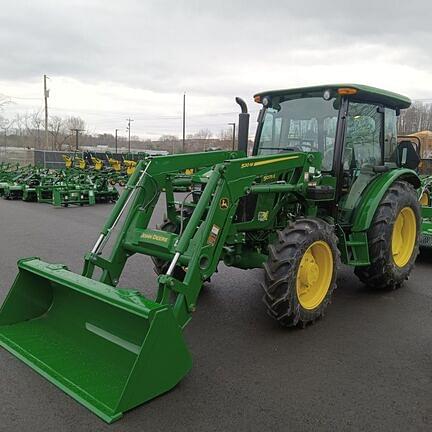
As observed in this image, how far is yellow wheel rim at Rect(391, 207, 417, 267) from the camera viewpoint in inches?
233

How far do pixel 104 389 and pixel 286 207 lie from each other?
276cm

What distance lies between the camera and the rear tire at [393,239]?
5254mm

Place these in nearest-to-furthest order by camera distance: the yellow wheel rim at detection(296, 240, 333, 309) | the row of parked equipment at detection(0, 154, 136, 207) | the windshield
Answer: the yellow wheel rim at detection(296, 240, 333, 309), the windshield, the row of parked equipment at detection(0, 154, 136, 207)

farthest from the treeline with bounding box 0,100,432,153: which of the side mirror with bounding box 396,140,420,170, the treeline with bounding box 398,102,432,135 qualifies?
the side mirror with bounding box 396,140,420,170

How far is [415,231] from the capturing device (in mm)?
6059

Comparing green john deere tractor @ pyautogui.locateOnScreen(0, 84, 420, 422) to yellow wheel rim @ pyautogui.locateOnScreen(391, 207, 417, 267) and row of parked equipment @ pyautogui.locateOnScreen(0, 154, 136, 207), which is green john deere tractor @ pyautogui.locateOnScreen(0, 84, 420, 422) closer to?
yellow wheel rim @ pyautogui.locateOnScreen(391, 207, 417, 267)

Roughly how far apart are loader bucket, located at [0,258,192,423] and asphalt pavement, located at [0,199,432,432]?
0.12 meters

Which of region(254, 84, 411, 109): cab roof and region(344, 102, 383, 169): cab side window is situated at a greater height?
region(254, 84, 411, 109): cab roof

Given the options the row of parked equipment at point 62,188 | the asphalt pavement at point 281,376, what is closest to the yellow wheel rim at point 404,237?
the asphalt pavement at point 281,376

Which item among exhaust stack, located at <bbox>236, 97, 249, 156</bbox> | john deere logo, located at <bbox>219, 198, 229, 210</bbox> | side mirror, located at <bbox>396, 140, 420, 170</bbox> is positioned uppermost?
exhaust stack, located at <bbox>236, 97, 249, 156</bbox>

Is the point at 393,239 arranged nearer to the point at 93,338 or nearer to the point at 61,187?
the point at 93,338

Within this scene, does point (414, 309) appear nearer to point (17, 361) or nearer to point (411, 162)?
point (411, 162)

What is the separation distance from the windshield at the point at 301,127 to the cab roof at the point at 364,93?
106 millimetres

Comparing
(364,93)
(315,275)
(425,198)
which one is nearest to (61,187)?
(425,198)
